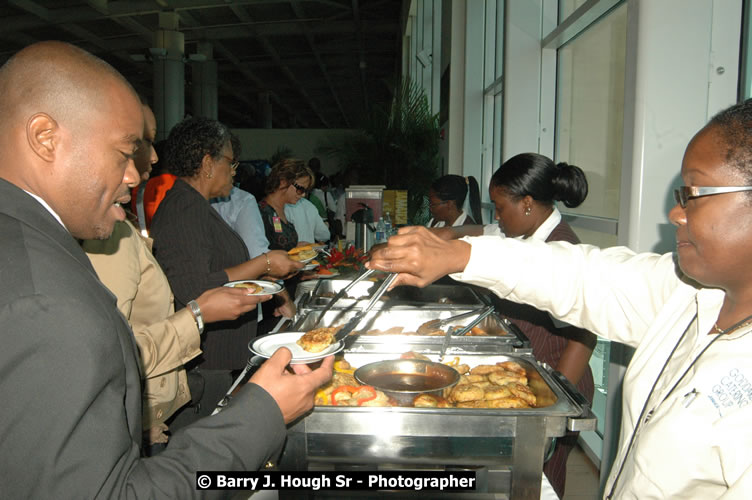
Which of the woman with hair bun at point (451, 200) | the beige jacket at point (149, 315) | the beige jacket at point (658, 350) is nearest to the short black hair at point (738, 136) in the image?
the beige jacket at point (658, 350)

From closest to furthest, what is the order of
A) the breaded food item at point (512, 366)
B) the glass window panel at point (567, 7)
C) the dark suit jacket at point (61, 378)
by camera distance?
the dark suit jacket at point (61, 378)
the breaded food item at point (512, 366)
the glass window panel at point (567, 7)

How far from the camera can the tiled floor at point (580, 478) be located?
2.58 meters

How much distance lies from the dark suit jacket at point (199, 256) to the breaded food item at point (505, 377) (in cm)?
129

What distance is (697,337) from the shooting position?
0.97m

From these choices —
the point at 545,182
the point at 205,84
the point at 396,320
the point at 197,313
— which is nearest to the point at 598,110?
the point at 545,182

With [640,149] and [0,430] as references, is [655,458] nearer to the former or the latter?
[0,430]

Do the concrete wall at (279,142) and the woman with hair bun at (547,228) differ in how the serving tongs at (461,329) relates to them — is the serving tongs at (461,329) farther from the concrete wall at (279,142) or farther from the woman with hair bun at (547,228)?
the concrete wall at (279,142)

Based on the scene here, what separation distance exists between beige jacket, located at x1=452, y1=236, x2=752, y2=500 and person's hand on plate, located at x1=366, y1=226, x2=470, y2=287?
1.6 inches

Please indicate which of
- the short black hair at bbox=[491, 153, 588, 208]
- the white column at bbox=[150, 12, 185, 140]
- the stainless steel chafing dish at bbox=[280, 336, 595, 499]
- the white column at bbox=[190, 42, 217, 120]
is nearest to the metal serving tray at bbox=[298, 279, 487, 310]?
the short black hair at bbox=[491, 153, 588, 208]

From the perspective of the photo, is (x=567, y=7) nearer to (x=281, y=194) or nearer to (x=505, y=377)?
(x=281, y=194)

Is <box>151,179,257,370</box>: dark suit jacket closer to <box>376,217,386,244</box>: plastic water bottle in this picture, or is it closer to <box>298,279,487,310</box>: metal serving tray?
<box>298,279,487,310</box>: metal serving tray

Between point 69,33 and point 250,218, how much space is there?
11151mm

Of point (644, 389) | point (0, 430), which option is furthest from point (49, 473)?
point (644, 389)

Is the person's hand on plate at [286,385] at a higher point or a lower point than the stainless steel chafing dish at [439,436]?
higher
